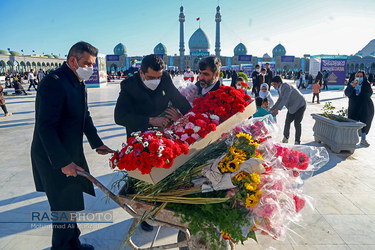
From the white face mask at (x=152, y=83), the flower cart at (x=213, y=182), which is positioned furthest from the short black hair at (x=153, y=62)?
the flower cart at (x=213, y=182)

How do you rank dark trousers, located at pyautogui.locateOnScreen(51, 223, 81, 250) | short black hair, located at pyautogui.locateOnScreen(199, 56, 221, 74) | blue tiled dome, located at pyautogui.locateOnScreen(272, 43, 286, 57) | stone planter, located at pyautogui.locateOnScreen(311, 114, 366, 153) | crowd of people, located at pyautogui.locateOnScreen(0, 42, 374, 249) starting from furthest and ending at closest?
blue tiled dome, located at pyautogui.locateOnScreen(272, 43, 286, 57) < stone planter, located at pyautogui.locateOnScreen(311, 114, 366, 153) < short black hair, located at pyautogui.locateOnScreen(199, 56, 221, 74) < dark trousers, located at pyautogui.locateOnScreen(51, 223, 81, 250) < crowd of people, located at pyautogui.locateOnScreen(0, 42, 374, 249)

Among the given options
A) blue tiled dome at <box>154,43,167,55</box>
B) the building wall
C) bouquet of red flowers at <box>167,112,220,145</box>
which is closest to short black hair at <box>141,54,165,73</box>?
bouquet of red flowers at <box>167,112,220,145</box>

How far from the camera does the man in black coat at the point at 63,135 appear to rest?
2027 mm

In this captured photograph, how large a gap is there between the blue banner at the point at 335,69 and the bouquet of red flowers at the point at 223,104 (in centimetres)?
2069

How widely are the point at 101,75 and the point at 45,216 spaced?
20368 millimetres

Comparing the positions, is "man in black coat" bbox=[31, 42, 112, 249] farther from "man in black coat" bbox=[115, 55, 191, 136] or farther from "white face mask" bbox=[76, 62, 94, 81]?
"man in black coat" bbox=[115, 55, 191, 136]

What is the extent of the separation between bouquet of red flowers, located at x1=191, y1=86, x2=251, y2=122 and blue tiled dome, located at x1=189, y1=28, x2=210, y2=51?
70.5 meters

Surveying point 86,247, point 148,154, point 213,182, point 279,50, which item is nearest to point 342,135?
point 213,182

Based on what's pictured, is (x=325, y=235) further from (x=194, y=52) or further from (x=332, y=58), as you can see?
(x=194, y=52)

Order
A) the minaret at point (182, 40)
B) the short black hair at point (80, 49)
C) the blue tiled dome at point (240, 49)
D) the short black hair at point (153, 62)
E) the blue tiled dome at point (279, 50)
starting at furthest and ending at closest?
the blue tiled dome at point (240, 49) < the blue tiled dome at point (279, 50) < the minaret at point (182, 40) < the short black hair at point (153, 62) < the short black hair at point (80, 49)

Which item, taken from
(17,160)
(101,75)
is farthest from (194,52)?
(17,160)

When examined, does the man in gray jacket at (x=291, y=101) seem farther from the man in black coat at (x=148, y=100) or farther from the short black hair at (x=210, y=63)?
the man in black coat at (x=148, y=100)

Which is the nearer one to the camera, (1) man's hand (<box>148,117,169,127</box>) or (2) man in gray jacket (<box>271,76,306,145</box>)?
(1) man's hand (<box>148,117,169,127</box>)

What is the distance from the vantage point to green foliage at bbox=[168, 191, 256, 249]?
64.3 inches
